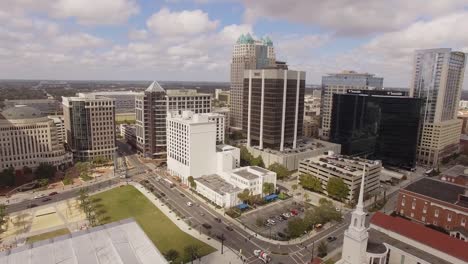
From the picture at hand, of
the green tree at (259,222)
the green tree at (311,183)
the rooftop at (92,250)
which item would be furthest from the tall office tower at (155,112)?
the rooftop at (92,250)

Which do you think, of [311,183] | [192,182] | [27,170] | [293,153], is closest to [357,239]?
[311,183]

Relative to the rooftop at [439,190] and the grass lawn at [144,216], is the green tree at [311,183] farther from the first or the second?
the grass lawn at [144,216]

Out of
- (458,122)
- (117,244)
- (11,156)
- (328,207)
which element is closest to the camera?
(117,244)

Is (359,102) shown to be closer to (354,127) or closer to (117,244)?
(354,127)

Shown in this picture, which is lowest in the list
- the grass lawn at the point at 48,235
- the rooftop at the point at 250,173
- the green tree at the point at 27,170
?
the grass lawn at the point at 48,235

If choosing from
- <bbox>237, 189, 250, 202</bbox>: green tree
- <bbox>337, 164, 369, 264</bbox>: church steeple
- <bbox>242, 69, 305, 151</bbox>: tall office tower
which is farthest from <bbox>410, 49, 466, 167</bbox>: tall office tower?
<bbox>337, 164, 369, 264</bbox>: church steeple

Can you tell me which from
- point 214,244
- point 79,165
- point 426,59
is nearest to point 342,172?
point 214,244
